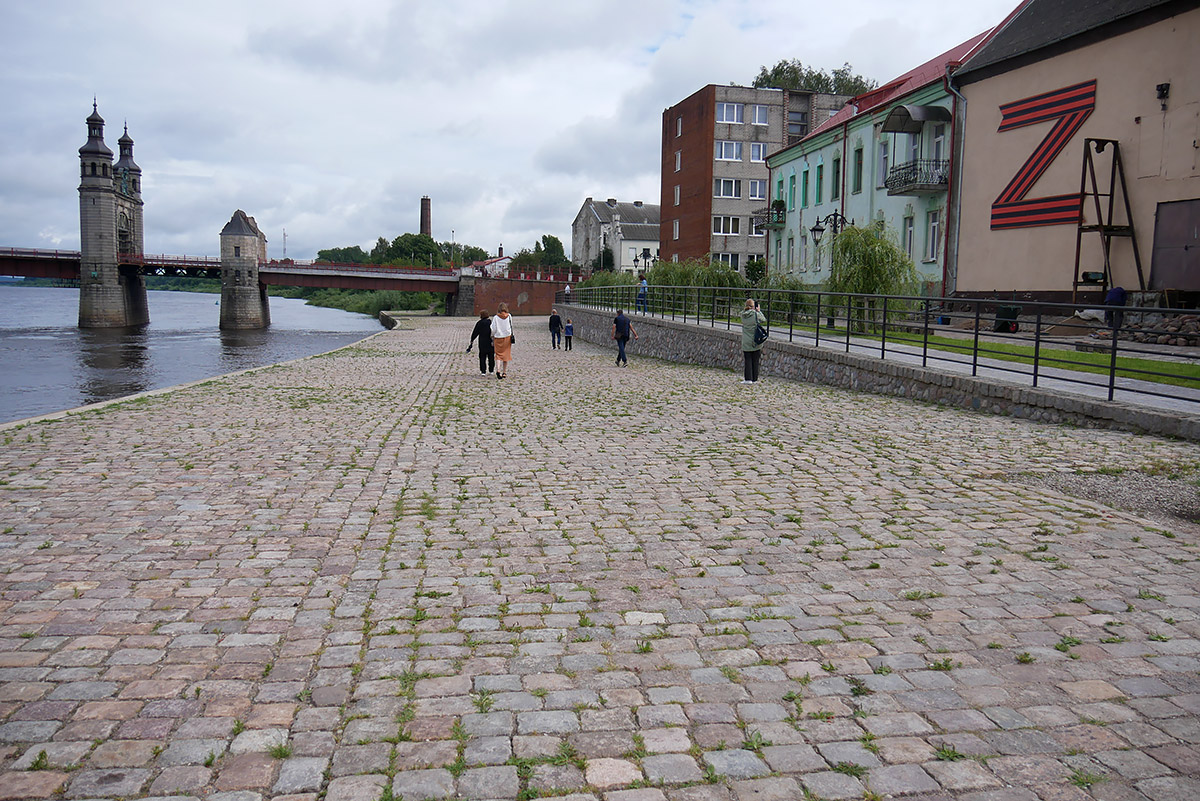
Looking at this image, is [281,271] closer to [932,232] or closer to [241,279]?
[241,279]

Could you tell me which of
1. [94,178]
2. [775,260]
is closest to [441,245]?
[94,178]

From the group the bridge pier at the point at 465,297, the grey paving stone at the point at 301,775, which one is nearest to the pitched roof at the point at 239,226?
the bridge pier at the point at 465,297

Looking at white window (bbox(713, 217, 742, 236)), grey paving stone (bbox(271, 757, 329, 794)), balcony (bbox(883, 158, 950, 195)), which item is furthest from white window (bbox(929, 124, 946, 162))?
grey paving stone (bbox(271, 757, 329, 794))

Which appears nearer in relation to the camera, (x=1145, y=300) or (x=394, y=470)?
(x=394, y=470)

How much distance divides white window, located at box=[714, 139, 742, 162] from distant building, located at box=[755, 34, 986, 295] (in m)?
10.2

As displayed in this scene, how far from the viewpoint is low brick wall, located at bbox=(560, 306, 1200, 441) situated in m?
9.85

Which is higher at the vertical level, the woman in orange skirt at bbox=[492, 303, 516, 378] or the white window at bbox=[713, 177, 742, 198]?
the white window at bbox=[713, 177, 742, 198]

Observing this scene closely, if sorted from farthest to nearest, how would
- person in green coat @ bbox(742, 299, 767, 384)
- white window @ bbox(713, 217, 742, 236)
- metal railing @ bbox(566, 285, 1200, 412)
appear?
white window @ bbox(713, 217, 742, 236)
person in green coat @ bbox(742, 299, 767, 384)
metal railing @ bbox(566, 285, 1200, 412)

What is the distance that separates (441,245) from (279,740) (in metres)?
158

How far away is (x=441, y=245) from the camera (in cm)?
15638

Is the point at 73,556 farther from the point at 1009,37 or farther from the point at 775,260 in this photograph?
the point at 775,260

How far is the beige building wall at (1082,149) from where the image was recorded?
59.9 ft

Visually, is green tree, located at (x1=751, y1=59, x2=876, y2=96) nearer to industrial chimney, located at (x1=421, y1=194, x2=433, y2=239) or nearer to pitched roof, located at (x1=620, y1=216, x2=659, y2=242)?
pitched roof, located at (x1=620, y1=216, x2=659, y2=242)

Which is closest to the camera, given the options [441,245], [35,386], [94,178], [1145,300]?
[1145,300]
